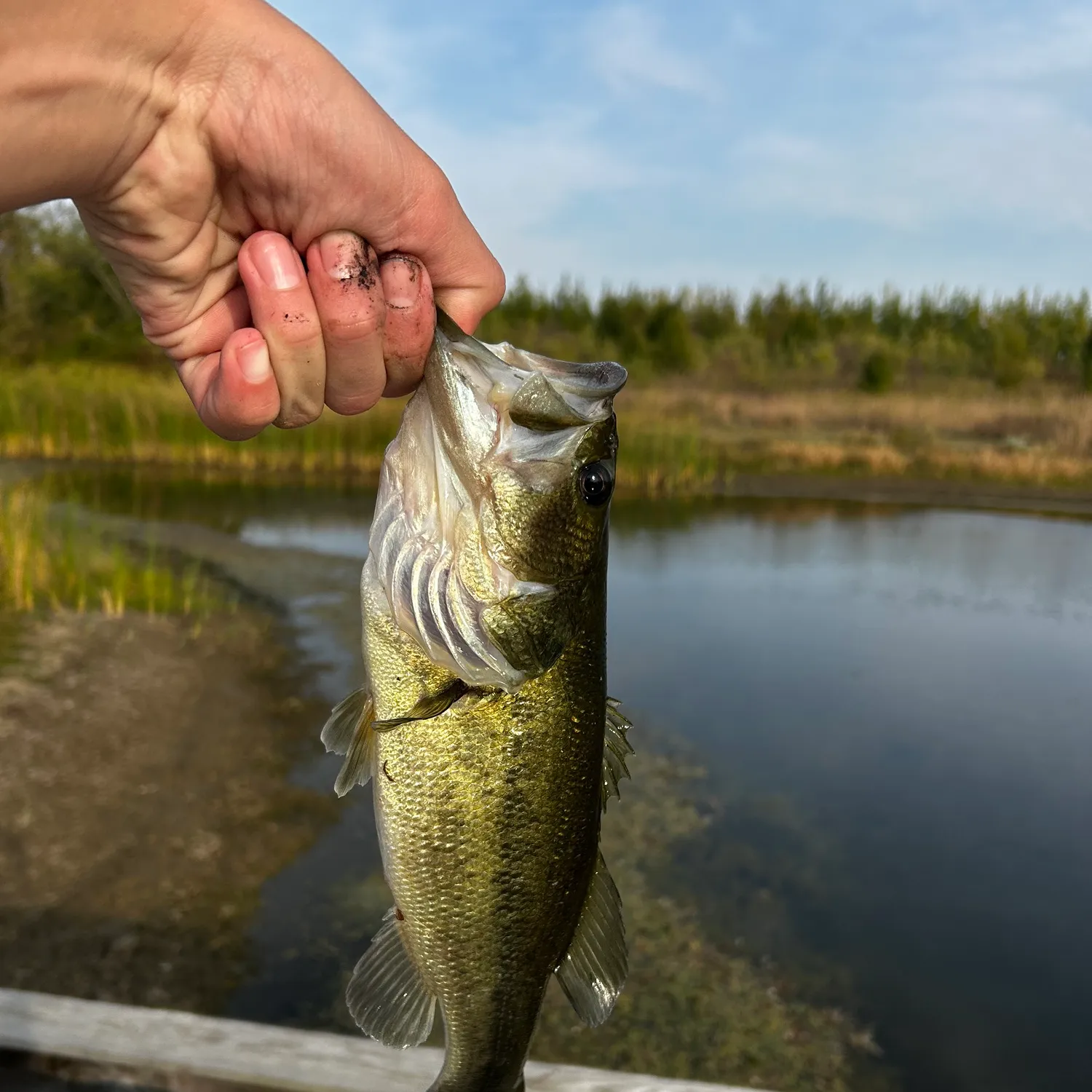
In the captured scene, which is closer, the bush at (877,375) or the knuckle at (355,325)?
the knuckle at (355,325)

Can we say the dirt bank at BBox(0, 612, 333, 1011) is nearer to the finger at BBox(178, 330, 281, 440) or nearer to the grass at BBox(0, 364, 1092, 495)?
the finger at BBox(178, 330, 281, 440)

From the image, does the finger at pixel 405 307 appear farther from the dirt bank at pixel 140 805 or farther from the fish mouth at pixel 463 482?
the dirt bank at pixel 140 805

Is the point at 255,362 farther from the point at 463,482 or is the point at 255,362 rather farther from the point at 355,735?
the point at 355,735

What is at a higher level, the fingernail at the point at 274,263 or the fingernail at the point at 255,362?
the fingernail at the point at 274,263

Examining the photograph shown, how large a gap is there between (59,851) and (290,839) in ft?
3.61

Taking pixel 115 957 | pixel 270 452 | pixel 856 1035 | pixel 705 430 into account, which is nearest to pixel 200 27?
pixel 115 957

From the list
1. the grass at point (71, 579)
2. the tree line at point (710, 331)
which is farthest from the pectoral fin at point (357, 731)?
the tree line at point (710, 331)

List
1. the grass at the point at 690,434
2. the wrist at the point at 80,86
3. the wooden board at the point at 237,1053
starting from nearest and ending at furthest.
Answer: the wrist at the point at 80,86 < the wooden board at the point at 237,1053 < the grass at the point at 690,434

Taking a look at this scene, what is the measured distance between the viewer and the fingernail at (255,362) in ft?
4.99

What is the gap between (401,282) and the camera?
145 centimetres

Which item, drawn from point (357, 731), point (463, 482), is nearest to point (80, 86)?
point (463, 482)

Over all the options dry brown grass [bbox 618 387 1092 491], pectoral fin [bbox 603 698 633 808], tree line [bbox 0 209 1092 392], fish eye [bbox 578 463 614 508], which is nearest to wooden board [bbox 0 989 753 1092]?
pectoral fin [bbox 603 698 633 808]

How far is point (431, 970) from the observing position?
1.54 m

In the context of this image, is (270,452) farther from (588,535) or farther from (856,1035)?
(588,535)
